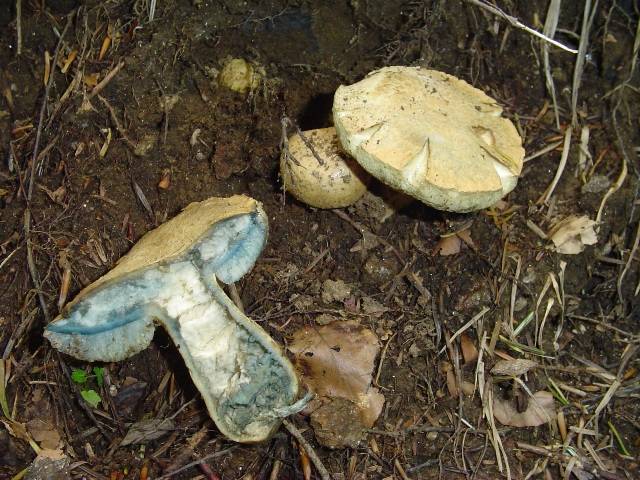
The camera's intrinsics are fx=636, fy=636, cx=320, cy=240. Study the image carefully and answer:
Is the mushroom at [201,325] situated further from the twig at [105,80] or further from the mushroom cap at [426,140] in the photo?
the twig at [105,80]

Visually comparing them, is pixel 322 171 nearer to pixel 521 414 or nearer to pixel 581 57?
pixel 521 414

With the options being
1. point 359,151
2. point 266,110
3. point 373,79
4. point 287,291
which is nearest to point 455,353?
point 287,291

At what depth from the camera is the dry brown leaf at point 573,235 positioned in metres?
3.31

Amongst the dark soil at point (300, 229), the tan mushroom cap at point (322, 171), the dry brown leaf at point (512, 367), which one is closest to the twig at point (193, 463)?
the dark soil at point (300, 229)

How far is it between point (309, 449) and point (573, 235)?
176cm

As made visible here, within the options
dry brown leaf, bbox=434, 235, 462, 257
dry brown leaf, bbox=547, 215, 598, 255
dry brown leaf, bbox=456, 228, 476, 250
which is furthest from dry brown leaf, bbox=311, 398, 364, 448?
dry brown leaf, bbox=547, 215, 598, 255

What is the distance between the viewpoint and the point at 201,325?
2.63 meters

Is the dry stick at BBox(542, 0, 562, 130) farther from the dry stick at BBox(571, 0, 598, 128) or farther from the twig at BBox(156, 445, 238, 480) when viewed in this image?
the twig at BBox(156, 445, 238, 480)

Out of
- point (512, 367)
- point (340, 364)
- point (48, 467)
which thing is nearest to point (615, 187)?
point (512, 367)

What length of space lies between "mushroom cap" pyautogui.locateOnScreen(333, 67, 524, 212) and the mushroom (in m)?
0.55

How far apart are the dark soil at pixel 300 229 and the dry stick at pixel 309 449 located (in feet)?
0.26

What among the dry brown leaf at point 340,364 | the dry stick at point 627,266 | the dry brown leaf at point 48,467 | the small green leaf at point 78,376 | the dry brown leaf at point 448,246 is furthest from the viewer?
the dry stick at point 627,266

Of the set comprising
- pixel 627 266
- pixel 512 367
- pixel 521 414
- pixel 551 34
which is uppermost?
pixel 551 34

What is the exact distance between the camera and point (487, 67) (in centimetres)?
356
